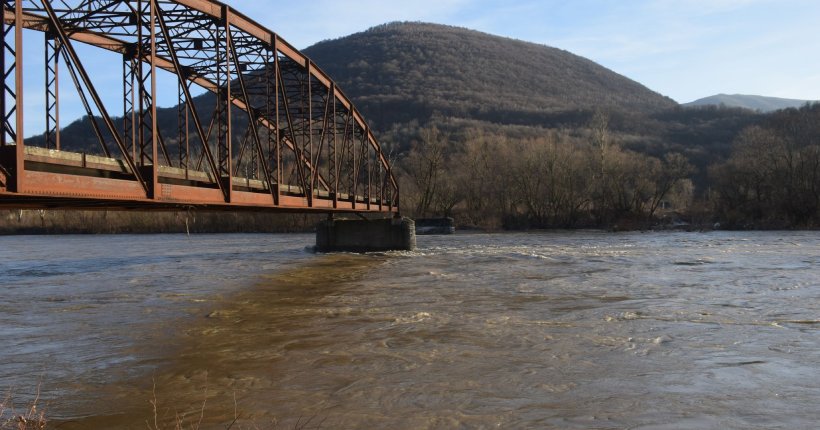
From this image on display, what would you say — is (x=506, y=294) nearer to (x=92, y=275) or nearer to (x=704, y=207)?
(x=92, y=275)

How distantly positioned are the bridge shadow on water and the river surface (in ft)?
0.13

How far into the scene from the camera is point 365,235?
34.0 m

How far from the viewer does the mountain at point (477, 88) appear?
14138 cm

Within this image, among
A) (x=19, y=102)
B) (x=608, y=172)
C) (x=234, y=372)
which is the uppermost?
(x=608, y=172)

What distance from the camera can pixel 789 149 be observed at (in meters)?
51.6

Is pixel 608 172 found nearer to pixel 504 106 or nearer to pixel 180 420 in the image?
pixel 180 420

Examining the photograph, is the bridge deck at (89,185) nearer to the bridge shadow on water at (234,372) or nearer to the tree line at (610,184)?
→ the bridge shadow on water at (234,372)

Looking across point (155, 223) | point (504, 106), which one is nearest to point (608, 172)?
point (155, 223)

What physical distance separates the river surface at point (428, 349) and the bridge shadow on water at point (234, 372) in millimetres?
39

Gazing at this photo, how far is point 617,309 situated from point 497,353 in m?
5.06

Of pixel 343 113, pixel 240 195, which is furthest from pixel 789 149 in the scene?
pixel 240 195

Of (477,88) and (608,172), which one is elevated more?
(477,88)

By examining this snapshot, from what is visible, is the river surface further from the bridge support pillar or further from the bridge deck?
the bridge support pillar

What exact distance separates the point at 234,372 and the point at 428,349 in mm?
3076
